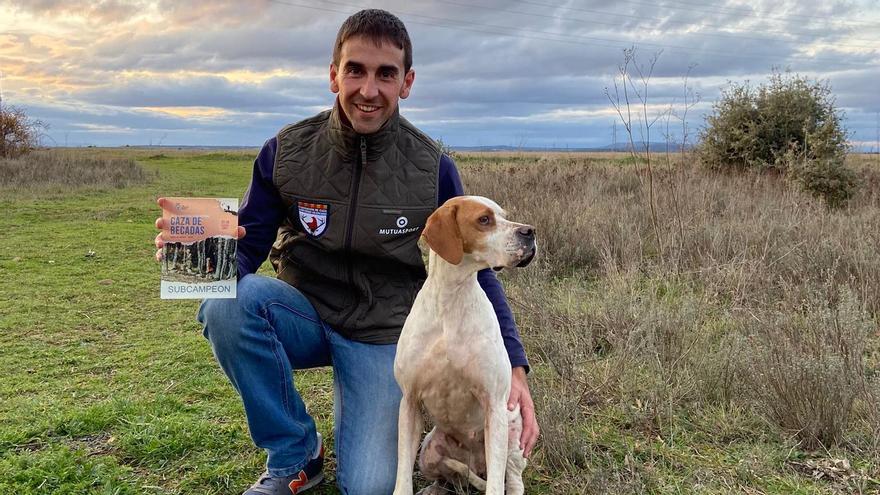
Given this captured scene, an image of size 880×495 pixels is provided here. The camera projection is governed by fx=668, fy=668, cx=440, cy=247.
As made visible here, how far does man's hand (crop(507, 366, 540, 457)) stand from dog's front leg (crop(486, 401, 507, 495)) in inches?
7.8

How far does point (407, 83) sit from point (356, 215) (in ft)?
2.13

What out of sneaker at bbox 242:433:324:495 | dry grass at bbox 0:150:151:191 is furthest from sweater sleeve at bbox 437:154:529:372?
dry grass at bbox 0:150:151:191

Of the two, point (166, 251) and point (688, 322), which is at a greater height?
point (166, 251)

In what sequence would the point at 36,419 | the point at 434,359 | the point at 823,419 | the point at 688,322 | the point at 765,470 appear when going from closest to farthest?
the point at 434,359 → the point at 765,470 → the point at 823,419 → the point at 36,419 → the point at 688,322

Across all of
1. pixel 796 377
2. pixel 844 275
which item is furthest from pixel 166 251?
pixel 844 275

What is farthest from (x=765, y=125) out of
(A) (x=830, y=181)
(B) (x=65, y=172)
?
(B) (x=65, y=172)

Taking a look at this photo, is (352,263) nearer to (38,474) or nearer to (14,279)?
(38,474)

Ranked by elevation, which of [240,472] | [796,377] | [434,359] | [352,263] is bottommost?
[240,472]

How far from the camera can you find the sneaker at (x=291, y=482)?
2.82 m

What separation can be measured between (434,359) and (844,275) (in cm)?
461

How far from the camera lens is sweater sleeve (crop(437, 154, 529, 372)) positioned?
282 cm

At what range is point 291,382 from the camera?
9.89 feet

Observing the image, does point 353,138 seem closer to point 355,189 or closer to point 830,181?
point 355,189

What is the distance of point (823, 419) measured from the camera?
10.2 ft
